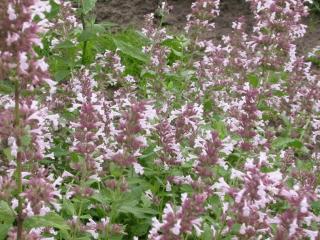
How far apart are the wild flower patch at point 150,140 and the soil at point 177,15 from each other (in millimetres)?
1849

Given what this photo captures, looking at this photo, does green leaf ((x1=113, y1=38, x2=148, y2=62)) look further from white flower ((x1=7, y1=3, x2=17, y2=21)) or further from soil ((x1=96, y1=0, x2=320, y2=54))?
soil ((x1=96, y1=0, x2=320, y2=54))

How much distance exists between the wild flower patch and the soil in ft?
6.07

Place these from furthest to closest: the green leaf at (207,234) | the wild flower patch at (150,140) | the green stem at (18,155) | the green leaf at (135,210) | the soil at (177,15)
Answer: the soil at (177,15) → the green leaf at (135,210) → the green leaf at (207,234) → the wild flower patch at (150,140) → the green stem at (18,155)

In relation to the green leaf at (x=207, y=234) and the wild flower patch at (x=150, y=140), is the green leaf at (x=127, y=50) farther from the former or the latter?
the green leaf at (x=207, y=234)

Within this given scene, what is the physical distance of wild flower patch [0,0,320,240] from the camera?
8.80 feet

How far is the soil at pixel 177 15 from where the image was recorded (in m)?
9.43

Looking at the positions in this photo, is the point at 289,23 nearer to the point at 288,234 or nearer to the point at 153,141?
the point at 153,141

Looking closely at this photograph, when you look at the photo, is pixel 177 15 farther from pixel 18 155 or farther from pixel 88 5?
pixel 18 155

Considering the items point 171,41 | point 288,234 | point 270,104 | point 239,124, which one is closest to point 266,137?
point 239,124

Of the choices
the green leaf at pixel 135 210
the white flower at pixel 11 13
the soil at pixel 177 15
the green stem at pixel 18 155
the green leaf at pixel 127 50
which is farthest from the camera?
the soil at pixel 177 15

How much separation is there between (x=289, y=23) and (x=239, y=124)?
1513 millimetres

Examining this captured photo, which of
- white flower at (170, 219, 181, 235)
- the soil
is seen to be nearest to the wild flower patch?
white flower at (170, 219, 181, 235)

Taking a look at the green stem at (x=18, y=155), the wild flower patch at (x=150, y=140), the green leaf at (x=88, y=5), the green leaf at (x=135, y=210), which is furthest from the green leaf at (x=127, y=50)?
the green stem at (x=18, y=155)

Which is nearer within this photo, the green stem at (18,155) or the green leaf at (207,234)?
the green stem at (18,155)
